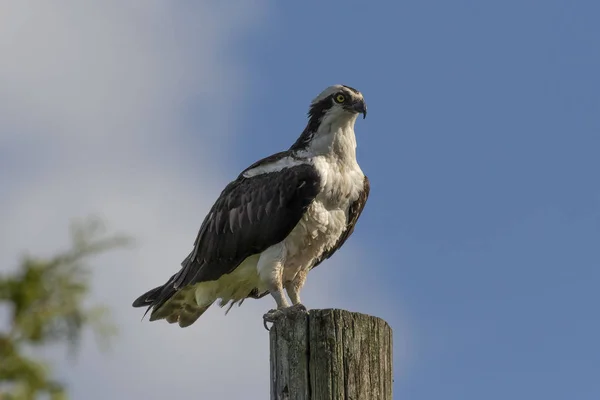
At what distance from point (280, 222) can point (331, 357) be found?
351 cm

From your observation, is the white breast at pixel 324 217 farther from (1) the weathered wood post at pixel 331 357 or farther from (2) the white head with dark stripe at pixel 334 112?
(1) the weathered wood post at pixel 331 357

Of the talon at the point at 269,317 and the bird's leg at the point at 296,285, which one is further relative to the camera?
the bird's leg at the point at 296,285

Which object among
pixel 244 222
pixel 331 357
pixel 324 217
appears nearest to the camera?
pixel 331 357

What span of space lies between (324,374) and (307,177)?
3.75 metres

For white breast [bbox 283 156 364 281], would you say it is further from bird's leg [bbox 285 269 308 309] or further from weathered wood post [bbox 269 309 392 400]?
weathered wood post [bbox 269 309 392 400]

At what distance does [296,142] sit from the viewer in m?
8.87

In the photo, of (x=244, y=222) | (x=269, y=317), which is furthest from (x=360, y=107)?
(x=269, y=317)

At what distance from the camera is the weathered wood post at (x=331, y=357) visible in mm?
4691

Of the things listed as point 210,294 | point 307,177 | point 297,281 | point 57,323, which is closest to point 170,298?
point 210,294

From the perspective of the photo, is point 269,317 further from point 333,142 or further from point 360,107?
point 360,107

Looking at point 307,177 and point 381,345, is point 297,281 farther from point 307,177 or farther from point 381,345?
point 381,345

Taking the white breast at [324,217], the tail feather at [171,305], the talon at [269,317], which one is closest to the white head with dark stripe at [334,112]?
the white breast at [324,217]

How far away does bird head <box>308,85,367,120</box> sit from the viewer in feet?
28.3

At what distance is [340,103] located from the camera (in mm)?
8672
